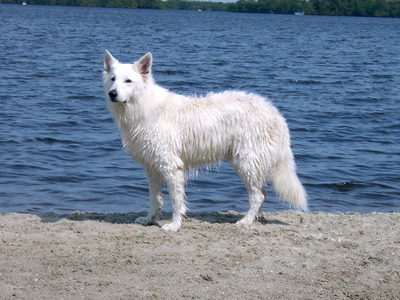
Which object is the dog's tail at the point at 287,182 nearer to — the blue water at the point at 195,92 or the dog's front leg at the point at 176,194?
the dog's front leg at the point at 176,194

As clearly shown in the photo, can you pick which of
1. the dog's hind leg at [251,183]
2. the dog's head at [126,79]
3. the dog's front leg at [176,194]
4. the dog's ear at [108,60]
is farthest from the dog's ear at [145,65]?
the dog's hind leg at [251,183]

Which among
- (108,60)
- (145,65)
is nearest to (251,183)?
(145,65)

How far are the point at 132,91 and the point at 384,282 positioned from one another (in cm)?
348

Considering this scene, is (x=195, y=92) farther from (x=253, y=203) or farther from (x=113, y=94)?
(x=113, y=94)

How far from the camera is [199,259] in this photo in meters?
7.28

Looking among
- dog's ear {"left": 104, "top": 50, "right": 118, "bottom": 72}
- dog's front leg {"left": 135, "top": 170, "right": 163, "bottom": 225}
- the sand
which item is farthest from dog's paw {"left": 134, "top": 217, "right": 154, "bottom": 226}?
dog's ear {"left": 104, "top": 50, "right": 118, "bottom": 72}

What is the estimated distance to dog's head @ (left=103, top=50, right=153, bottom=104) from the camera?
8203 millimetres

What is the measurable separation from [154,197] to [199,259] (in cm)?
178

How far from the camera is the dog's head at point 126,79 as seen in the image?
8.20m

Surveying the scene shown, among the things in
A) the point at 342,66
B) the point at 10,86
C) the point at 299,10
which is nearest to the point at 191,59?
the point at 342,66

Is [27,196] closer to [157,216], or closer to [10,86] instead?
[157,216]

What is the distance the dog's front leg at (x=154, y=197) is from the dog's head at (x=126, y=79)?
105 cm

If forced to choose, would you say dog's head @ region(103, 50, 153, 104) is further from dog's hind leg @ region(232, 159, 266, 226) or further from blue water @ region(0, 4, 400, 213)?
blue water @ region(0, 4, 400, 213)

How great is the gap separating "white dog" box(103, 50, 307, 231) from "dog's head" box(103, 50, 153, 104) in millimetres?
11
